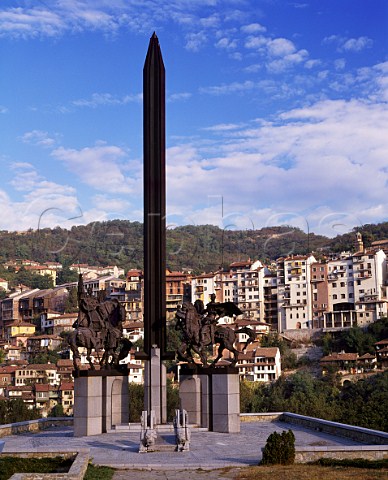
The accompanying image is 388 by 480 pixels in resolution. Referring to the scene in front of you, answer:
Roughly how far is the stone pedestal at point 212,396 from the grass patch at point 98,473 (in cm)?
810

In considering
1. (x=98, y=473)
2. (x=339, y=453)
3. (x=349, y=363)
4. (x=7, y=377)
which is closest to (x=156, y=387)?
(x=339, y=453)

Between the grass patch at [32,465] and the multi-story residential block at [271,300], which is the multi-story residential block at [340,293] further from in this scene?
the grass patch at [32,465]

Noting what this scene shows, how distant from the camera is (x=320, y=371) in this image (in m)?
86.6

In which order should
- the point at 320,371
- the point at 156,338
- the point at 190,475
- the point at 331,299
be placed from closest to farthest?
the point at 190,475, the point at 156,338, the point at 320,371, the point at 331,299

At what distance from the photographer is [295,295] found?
104312 millimetres

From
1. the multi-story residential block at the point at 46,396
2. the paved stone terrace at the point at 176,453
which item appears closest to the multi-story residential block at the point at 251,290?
the multi-story residential block at the point at 46,396

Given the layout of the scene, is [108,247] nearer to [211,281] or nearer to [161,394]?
[211,281]

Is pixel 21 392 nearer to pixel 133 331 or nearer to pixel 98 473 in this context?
pixel 133 331

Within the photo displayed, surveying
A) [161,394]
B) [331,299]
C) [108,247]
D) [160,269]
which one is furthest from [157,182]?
[108,247]

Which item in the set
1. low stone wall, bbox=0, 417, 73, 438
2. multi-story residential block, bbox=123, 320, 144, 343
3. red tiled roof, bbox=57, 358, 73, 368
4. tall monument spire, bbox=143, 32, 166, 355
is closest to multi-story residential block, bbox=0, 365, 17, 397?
red tiled roof, bbox=57, 358, 73, 368

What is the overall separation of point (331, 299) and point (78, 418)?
8344cm

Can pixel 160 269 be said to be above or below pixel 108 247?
below

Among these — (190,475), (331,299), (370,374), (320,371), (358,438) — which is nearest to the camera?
(190,475)

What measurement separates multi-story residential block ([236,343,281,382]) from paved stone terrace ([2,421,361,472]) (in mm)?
60127
